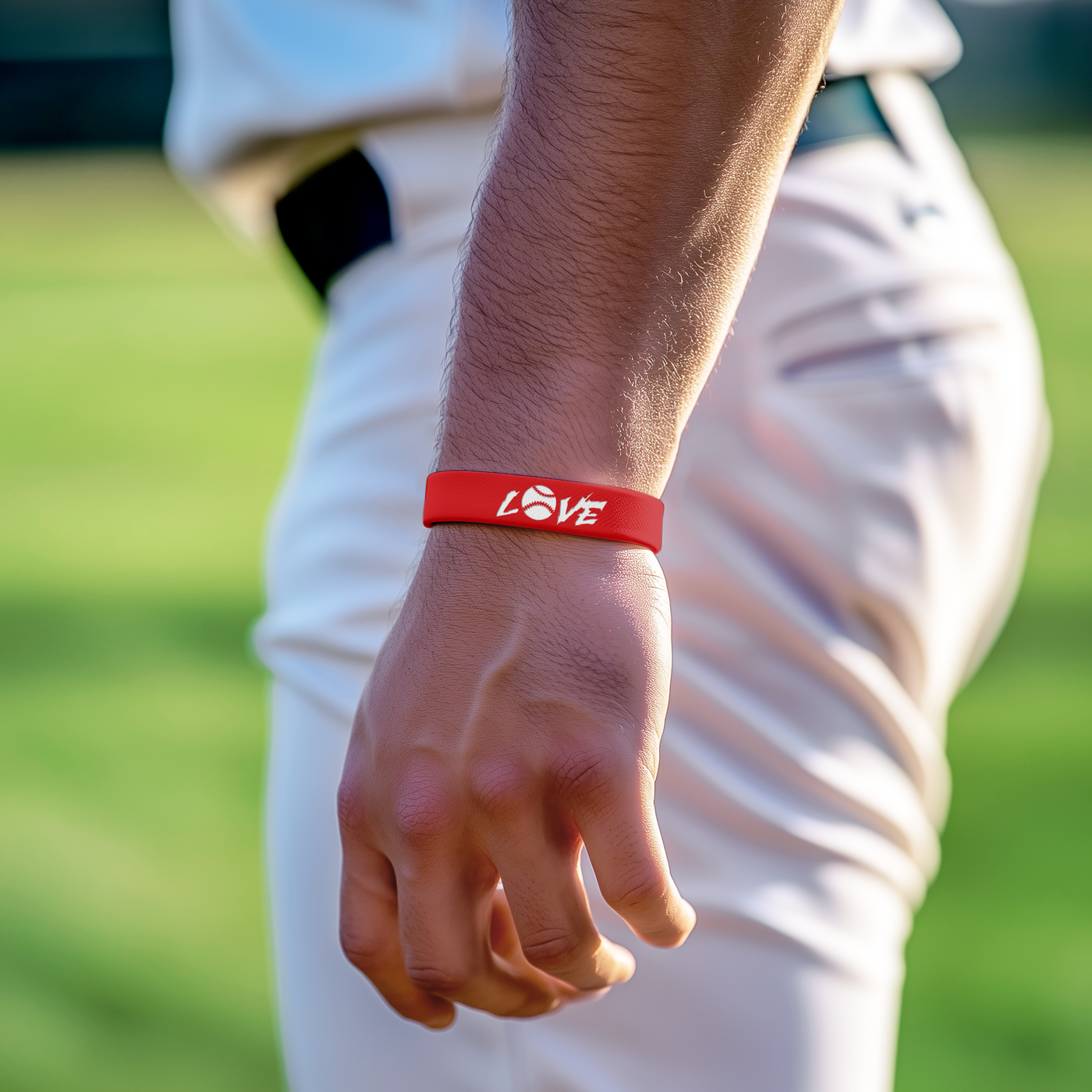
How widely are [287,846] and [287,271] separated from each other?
12253mm

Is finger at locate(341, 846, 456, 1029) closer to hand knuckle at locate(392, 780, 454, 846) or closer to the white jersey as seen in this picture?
hand knuckle at locate(392, 780, 454, 846)

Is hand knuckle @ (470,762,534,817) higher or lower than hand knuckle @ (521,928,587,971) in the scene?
higher

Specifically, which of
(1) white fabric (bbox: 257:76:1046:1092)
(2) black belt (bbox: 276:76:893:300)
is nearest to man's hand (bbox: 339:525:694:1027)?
(1) white fabric (bbox: 257:76:1046:1092)

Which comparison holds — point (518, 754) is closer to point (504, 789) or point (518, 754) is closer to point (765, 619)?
point (504, 789)

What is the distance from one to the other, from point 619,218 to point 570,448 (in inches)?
4.8

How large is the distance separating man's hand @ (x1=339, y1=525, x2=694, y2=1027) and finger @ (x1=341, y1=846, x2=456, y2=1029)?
2 cm

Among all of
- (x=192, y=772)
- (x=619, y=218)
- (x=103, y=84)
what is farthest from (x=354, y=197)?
(x=103, y=84)

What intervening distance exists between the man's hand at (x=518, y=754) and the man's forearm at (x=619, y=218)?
0.06 metres

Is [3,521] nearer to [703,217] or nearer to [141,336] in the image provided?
[141,336]

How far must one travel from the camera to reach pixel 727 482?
2.86 feet

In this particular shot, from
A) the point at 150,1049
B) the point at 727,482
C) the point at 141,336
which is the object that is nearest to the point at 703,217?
the point at 727,482

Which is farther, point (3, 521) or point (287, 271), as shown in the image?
point (287, 271)

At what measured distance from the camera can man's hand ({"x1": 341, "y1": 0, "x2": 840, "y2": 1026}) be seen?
2.12ft

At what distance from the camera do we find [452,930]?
0.68m
